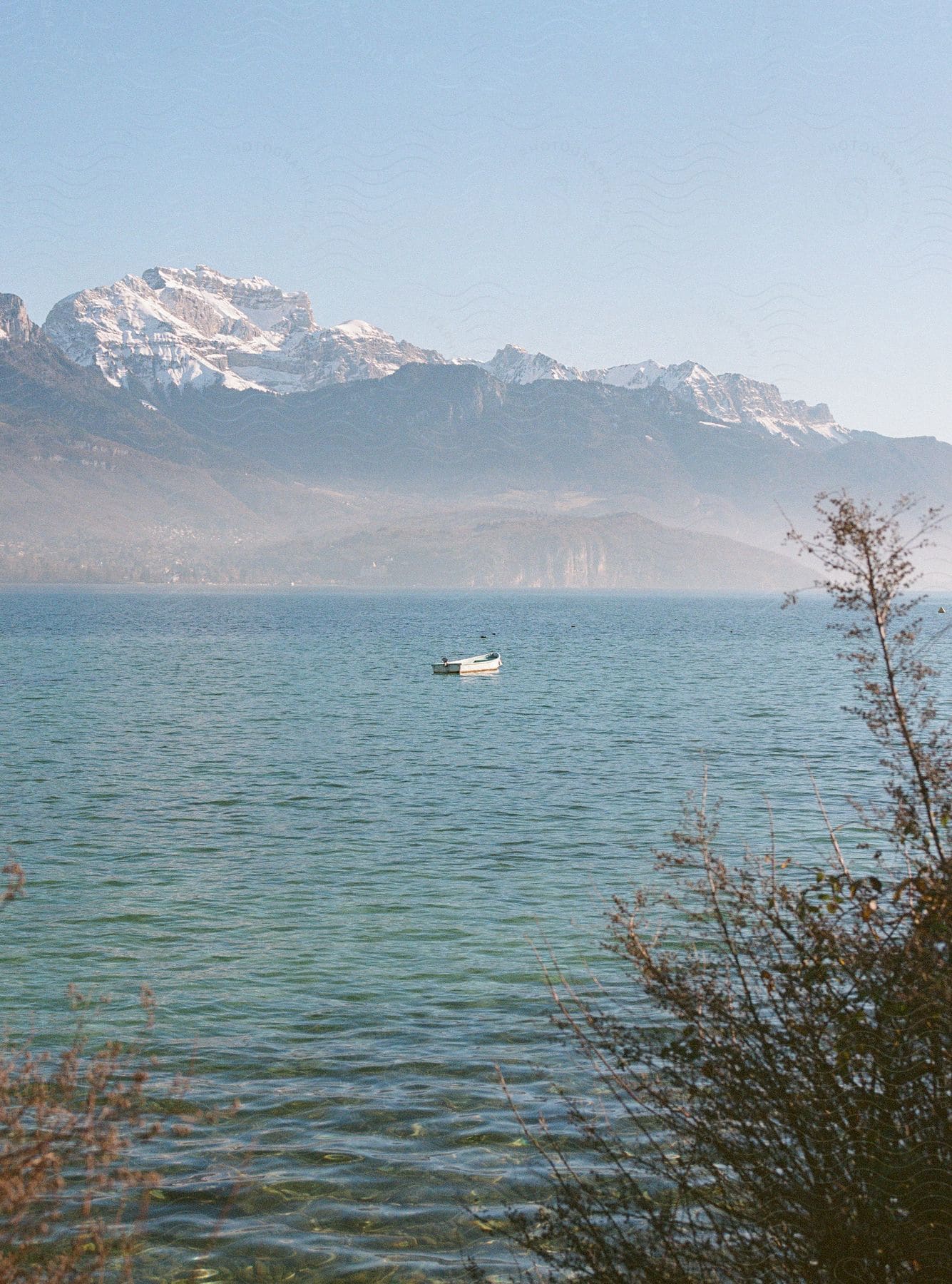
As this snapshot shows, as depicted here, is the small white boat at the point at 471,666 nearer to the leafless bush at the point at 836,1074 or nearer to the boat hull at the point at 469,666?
the boat hull at the point at 469,666

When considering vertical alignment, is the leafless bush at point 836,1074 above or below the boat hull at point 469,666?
above

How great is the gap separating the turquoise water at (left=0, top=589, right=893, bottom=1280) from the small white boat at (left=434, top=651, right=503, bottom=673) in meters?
21.2

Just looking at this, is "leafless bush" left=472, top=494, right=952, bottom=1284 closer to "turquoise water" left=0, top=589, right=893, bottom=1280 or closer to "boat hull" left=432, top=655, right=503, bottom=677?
"turquoise water" left=0, top=589, right=893, bottom=1280

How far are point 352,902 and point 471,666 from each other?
65.7 m

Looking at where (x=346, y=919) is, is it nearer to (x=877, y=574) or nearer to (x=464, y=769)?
(x=877, y=574)

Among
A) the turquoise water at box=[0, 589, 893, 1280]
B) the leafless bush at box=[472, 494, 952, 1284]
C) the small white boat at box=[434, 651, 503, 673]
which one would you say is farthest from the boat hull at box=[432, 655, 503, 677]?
the leafless bush at box=[472, 494, 952, 1284]

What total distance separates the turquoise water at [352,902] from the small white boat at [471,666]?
69.7 feet

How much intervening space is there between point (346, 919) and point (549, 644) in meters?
115

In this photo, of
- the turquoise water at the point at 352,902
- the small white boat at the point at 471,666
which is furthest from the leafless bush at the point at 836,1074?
the small white boat at the point at 471,666

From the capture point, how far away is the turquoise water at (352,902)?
37.0ft

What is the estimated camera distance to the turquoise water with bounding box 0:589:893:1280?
11.3 metres

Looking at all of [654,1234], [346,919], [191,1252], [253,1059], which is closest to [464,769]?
[346,919]

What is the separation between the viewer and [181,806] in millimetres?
33844

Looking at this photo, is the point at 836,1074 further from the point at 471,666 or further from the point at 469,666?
the point at 471,666
